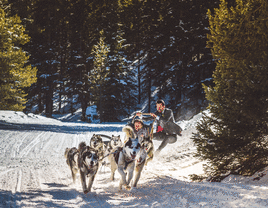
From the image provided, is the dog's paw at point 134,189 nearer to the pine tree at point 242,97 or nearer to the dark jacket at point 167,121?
the pine tree at point 242,97

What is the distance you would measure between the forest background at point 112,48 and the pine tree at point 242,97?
693 inches

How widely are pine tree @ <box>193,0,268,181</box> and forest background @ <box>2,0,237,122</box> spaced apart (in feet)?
57.8

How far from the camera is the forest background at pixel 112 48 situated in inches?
1080

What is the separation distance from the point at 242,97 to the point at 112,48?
3307 centimetres

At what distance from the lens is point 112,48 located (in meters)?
38.2

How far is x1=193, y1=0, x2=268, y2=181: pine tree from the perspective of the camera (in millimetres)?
6328

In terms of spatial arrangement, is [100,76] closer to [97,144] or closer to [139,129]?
[139,129]

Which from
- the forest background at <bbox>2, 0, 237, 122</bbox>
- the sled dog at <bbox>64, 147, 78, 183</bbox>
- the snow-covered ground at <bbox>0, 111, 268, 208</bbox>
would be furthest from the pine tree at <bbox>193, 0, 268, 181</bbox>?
the forest background at <bbox>2, 0, 237, 122</bbox>

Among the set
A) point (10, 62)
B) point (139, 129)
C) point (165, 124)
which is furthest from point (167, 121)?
point (10, 62)

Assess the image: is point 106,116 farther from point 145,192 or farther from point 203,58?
point 145,192

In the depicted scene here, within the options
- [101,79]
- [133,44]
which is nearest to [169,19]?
[101,79]

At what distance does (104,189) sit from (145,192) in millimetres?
1006

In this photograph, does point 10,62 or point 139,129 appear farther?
point 10,62

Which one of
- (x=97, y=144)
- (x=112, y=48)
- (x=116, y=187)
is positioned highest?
(x=112, y=48)
